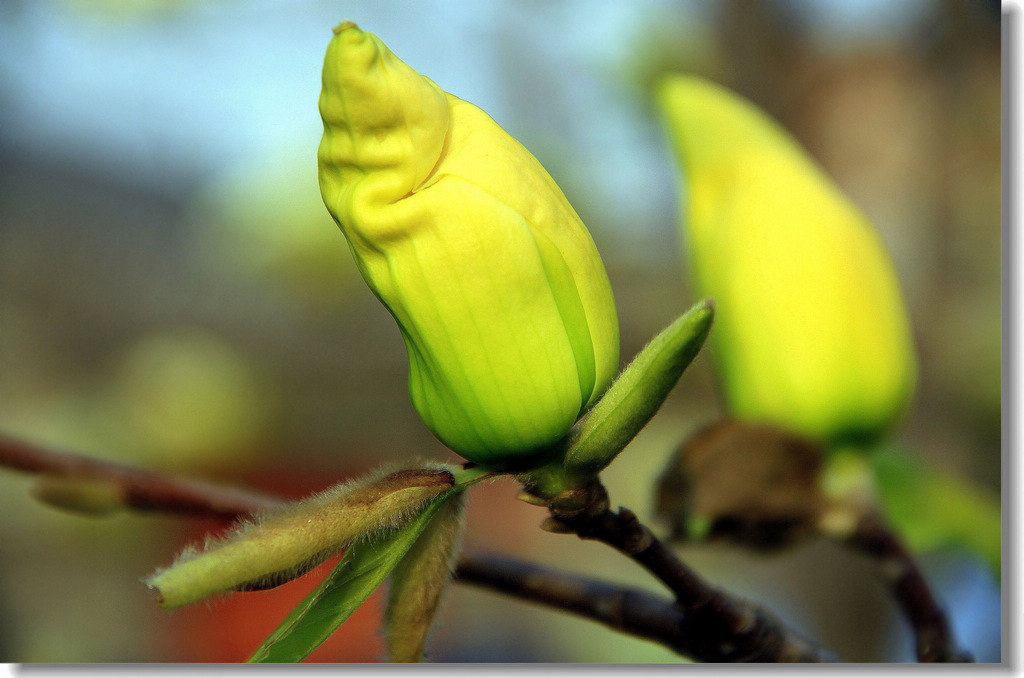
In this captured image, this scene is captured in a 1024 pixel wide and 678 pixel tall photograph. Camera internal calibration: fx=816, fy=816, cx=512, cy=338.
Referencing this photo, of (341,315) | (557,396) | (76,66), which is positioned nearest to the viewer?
(557,396)

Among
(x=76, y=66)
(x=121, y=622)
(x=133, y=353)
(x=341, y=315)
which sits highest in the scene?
(x=76, y=66)

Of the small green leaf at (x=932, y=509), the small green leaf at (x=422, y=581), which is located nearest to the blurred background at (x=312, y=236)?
the small green leaf at (x=932, y=509)

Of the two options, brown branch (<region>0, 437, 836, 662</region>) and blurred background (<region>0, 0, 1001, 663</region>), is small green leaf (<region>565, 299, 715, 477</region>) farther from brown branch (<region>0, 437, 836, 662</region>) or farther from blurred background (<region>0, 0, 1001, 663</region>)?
blurred background (<region>0, 0, 1001, 663</region>)

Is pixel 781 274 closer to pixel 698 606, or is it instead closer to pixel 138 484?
pixel 698 606

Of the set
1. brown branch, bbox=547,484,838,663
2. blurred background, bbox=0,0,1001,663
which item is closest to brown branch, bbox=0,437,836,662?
brown branch, bbox=547,484,838,663

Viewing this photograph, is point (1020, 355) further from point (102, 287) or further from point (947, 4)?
point (102, 287)

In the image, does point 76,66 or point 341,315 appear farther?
point 341,315

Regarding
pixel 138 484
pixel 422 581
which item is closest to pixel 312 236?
pixel 138 484

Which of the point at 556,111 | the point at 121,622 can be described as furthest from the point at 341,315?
the point at 121,622

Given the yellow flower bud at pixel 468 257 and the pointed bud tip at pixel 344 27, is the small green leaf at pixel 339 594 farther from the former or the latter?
the pointed bud tip at pixel 344 27
